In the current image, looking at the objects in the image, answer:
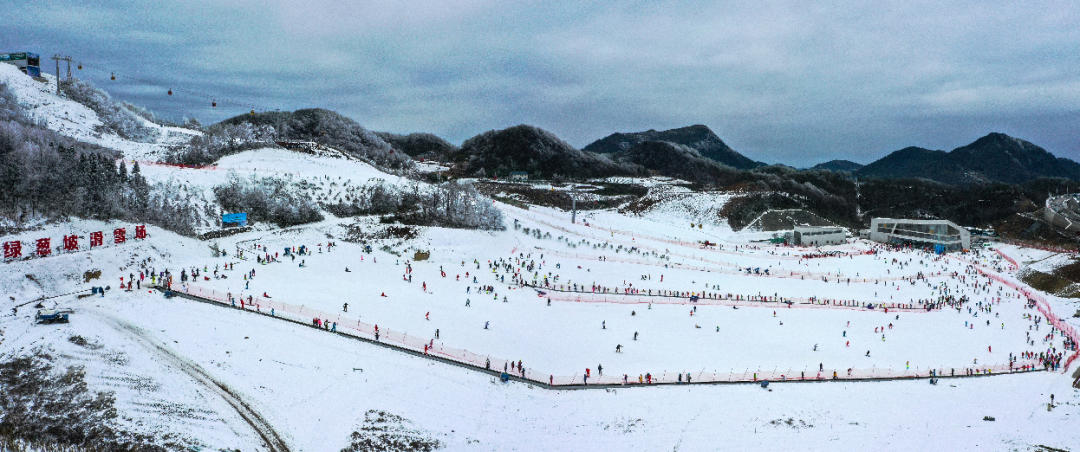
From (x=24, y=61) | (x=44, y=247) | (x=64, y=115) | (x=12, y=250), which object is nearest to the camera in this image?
(x=12, y=250)

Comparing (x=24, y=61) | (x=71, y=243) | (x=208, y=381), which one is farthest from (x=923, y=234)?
(x=24, y=61)

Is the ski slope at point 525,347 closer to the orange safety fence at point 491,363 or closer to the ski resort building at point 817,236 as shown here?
the orange safety fence at point 491,363

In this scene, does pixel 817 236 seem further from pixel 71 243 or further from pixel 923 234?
pixel 71 243

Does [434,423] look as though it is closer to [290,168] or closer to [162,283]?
[162,283]

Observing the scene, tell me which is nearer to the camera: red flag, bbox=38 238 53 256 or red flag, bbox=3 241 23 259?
red flag, bbox=3 241 23 259

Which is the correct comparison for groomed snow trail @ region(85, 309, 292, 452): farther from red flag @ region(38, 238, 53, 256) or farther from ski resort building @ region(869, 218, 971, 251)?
ski resort building @ region(869, 218, 971, 251)

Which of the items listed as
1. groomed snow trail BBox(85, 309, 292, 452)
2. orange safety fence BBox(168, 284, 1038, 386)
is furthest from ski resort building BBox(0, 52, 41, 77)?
groomed snow trail BBox(85, 309, 292, 452)
